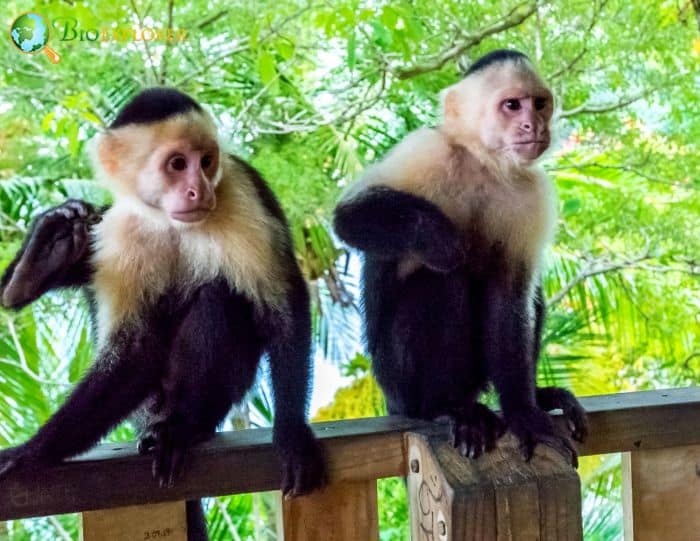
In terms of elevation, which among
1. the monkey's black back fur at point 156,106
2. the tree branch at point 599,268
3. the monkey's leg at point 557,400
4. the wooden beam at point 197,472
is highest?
the monkey's black back fur at point 156,106

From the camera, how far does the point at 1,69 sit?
2.79 metres

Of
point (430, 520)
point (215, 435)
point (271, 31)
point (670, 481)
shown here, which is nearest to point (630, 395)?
point (670, 481)

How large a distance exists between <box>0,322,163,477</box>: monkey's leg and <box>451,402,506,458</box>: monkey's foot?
23.1 inches

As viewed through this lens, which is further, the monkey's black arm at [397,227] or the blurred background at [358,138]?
the blurred background at [358,138]

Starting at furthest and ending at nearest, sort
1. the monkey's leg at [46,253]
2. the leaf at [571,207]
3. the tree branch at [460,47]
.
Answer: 1. the leaf at [571,207]
2. the tree branch at [460,47]
3. the monkey's leg at [46,253]

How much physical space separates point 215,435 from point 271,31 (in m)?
1.63

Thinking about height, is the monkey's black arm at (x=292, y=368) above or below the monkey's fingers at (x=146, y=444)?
above

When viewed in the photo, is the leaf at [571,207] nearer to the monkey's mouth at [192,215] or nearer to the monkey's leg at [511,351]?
the monkey's leg at [511,351]

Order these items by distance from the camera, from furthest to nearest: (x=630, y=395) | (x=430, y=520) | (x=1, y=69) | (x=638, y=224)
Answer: (x=638, y=224), (x=1, y=69), (x=630, y=395), (x=430, y=520)

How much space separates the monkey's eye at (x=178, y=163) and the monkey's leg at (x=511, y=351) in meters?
0.69

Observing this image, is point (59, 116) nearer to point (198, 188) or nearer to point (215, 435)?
point (198, 188)

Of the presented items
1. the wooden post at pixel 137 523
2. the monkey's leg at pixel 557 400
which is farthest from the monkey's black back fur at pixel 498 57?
the wooden post at pixel 137 523

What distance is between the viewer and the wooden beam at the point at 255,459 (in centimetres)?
113

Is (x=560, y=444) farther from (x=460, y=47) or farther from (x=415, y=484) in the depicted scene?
(x=460, y=47)
